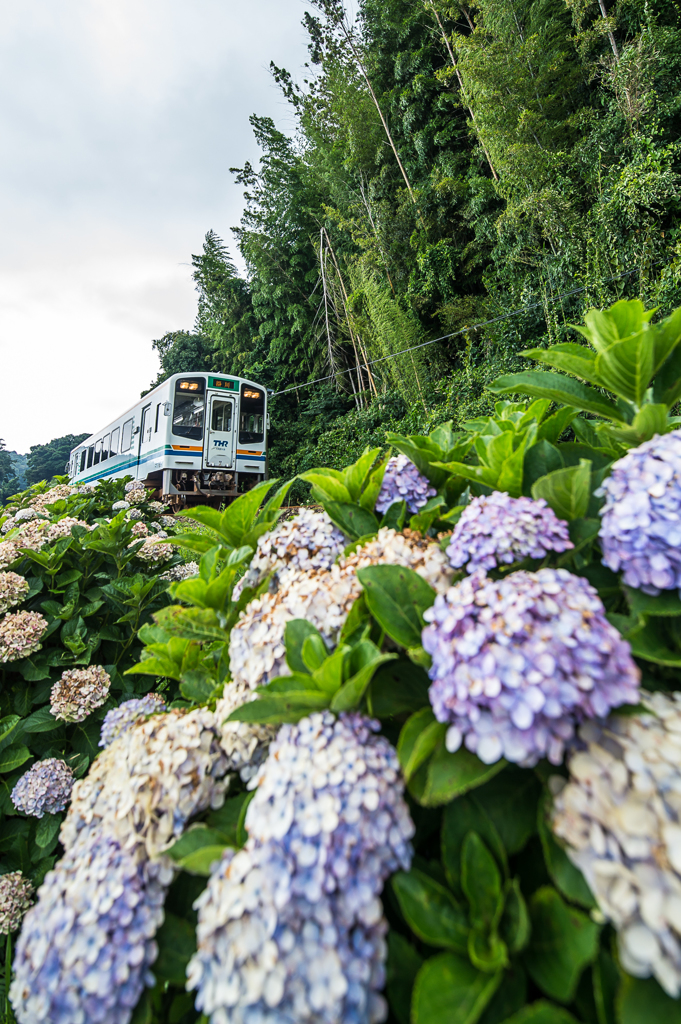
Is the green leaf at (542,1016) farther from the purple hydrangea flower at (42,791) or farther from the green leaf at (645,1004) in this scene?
the purple hydrangea flower at (42,791)

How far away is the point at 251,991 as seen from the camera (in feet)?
1.51

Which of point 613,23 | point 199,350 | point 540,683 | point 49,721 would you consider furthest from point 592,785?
point 199,350

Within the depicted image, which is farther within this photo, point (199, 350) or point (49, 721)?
point (199, 350)

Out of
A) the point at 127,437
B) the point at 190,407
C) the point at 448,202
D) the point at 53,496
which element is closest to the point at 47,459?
the point at 127,437

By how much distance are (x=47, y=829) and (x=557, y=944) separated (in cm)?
163

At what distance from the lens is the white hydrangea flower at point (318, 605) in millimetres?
759

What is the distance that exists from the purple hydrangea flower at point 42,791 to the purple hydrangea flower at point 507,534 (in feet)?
4.85

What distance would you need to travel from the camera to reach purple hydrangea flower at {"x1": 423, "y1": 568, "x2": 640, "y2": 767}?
1.65ft

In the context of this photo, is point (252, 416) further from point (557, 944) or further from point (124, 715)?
point (557, 944)

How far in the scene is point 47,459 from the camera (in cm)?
5175

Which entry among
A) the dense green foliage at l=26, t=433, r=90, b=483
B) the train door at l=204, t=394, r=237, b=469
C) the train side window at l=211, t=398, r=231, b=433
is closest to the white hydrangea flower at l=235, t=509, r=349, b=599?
the train door at l=204, t=394, r=237, b=469

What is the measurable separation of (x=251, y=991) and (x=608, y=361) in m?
0.98

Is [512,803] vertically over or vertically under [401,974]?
over

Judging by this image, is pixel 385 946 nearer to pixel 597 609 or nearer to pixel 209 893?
pixel 209 893
